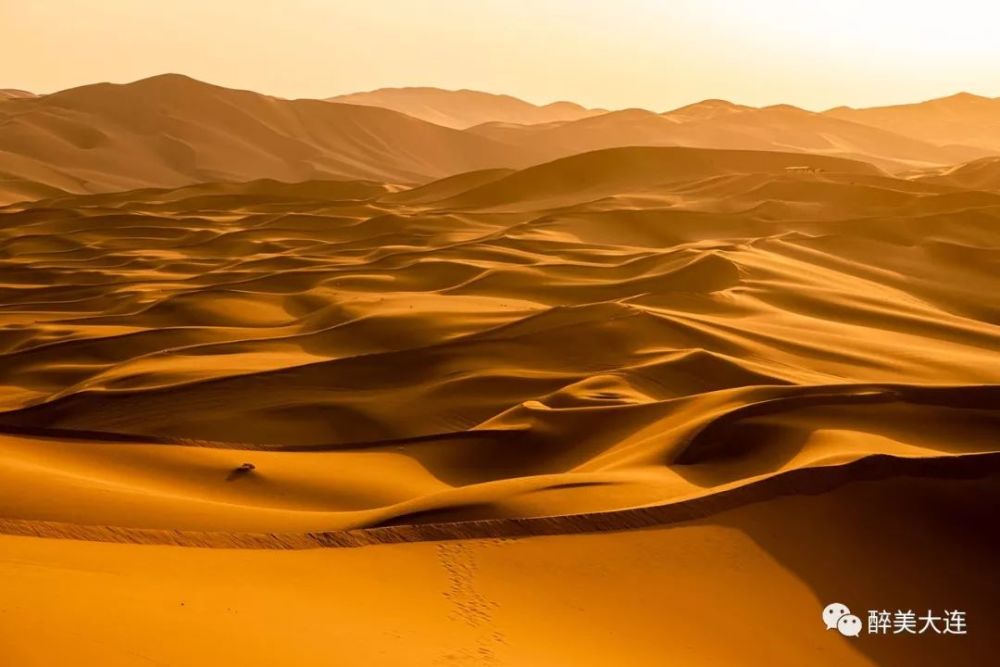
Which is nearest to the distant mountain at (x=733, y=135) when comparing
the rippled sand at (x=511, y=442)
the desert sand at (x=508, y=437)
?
the desert sand at (x=508, y=437)

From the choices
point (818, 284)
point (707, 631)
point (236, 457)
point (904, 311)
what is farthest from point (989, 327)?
point (707, 631)

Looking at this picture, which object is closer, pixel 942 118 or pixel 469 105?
pixel 942 118

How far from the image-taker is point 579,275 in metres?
12.4

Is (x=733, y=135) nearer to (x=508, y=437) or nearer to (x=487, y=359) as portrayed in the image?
(x=487, y=359)

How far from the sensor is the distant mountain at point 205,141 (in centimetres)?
4041

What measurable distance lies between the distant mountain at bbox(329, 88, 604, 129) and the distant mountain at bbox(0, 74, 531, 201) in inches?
1980

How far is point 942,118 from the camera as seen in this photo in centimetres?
7919

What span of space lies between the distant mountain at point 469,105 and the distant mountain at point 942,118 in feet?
100.0
